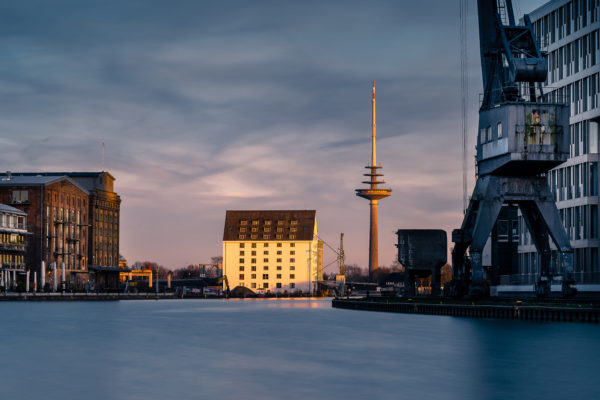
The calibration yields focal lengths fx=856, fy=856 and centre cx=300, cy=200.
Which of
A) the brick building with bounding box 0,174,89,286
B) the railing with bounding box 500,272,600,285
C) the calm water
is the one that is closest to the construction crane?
the railing with bounding box 500,272,600,285

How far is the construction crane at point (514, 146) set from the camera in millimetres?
58750

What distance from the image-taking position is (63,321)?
6500 centimetres

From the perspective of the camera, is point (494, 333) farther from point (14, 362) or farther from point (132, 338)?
point (14, 362)

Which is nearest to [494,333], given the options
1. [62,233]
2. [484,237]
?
[484,237]

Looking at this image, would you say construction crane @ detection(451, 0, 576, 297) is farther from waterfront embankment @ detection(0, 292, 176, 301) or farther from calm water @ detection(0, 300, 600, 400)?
waterfront embankment @ detection(0, 292, 176, 301)

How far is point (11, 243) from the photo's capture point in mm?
131000

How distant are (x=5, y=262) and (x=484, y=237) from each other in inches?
3566

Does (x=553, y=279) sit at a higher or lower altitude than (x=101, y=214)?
lower

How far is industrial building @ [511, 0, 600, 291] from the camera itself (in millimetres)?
75062

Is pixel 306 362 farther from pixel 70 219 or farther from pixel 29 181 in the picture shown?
pixel 70 219

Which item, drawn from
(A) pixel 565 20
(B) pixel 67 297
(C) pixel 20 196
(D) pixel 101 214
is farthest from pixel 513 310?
(D) pixel 101 214

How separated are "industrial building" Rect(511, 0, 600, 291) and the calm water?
25.6 meters

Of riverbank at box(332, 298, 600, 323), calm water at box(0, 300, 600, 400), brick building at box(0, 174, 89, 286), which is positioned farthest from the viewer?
brick building at box(0, 174, 89, 286)

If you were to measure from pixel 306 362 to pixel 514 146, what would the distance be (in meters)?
30.5
